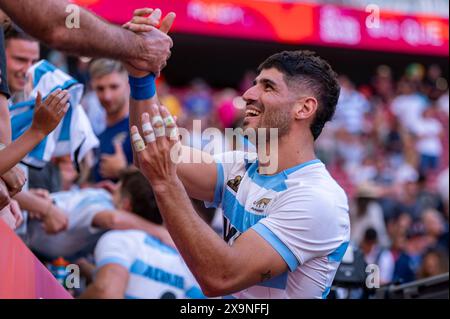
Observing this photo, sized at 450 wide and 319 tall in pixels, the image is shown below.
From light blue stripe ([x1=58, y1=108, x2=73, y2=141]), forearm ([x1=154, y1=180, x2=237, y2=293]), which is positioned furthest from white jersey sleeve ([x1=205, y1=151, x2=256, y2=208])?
light blue stripe ([x1=58, y1=108, x2=73, y2=141])

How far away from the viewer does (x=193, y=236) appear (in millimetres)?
3266

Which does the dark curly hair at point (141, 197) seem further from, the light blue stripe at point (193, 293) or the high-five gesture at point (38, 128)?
the high-five gesture at point (38, 128)

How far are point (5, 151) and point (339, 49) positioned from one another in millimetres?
13668

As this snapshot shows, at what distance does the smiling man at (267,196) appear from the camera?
10.7 feet

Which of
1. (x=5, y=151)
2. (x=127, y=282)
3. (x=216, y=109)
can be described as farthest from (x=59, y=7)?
(x=216, y=109)

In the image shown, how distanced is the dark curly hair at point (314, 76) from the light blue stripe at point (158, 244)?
1.64 metres

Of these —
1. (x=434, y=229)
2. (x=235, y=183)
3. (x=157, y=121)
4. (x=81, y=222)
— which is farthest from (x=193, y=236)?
(x=434, y=229)

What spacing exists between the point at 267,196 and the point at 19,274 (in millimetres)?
1127

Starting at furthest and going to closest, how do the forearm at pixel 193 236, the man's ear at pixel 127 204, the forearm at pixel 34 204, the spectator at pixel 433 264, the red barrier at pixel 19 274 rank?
1. the spectator at pixel 433 264
2. the man's ear at pixel 127 204
3. the forearm at pixel 34 204
4. the forearm at pixel 193 236
5. the red barrier at pixel 19 274

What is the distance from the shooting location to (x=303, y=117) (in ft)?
12.7

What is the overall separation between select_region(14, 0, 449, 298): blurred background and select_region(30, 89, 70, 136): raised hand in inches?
307

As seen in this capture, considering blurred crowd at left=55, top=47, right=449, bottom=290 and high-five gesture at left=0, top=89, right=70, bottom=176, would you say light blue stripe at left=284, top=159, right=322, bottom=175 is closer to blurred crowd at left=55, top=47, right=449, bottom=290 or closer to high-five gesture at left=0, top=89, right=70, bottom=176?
high-five gesture at left=0, top=89, right=70, bottom=176

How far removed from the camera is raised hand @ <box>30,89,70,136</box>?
148 inches

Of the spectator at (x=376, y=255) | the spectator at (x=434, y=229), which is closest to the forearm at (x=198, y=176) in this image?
the spectator at (x=376, y=255)
